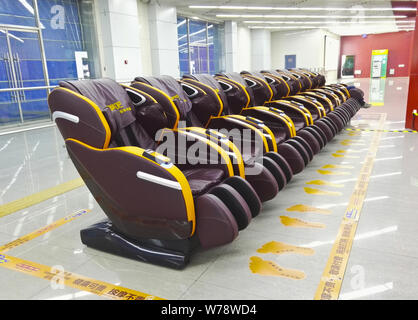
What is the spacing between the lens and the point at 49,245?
90.7 inches

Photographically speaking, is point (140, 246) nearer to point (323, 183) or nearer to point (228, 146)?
point (228, 146)

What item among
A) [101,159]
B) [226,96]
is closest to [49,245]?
[101,159]

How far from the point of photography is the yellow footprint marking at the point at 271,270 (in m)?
1.87

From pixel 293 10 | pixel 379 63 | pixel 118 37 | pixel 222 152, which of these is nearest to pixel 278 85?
pixel 222 152

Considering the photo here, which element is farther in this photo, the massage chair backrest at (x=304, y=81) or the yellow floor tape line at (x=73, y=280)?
the massage chair backrest at (x=304, y=81)

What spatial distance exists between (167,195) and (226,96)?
219 centimetres

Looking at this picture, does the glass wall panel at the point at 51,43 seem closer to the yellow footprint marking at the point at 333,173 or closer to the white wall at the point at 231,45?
the yellow footprint marking at the point at 333,173

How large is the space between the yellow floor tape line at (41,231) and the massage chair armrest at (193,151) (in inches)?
36.9

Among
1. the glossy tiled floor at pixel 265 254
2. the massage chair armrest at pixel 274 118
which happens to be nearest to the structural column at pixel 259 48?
the massage chair armrest at pixel 274 118

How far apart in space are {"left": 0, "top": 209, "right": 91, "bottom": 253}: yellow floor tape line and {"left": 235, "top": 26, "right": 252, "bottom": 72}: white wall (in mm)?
15296

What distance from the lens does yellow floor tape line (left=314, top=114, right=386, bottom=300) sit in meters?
1.72

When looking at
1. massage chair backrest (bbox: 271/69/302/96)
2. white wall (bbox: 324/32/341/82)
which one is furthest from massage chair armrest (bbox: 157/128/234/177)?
white wall (bbox: 324/32/341/82)

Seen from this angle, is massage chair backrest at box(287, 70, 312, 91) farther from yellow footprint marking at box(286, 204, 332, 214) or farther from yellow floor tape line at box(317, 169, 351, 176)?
Answer: yellow footprint marking at box(286, 204, 332, 214)

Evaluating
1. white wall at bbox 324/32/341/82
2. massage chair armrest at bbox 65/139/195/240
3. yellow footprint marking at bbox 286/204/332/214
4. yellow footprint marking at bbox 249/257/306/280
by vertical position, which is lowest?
yellow footprint marking at bbox 286/204/332/214
